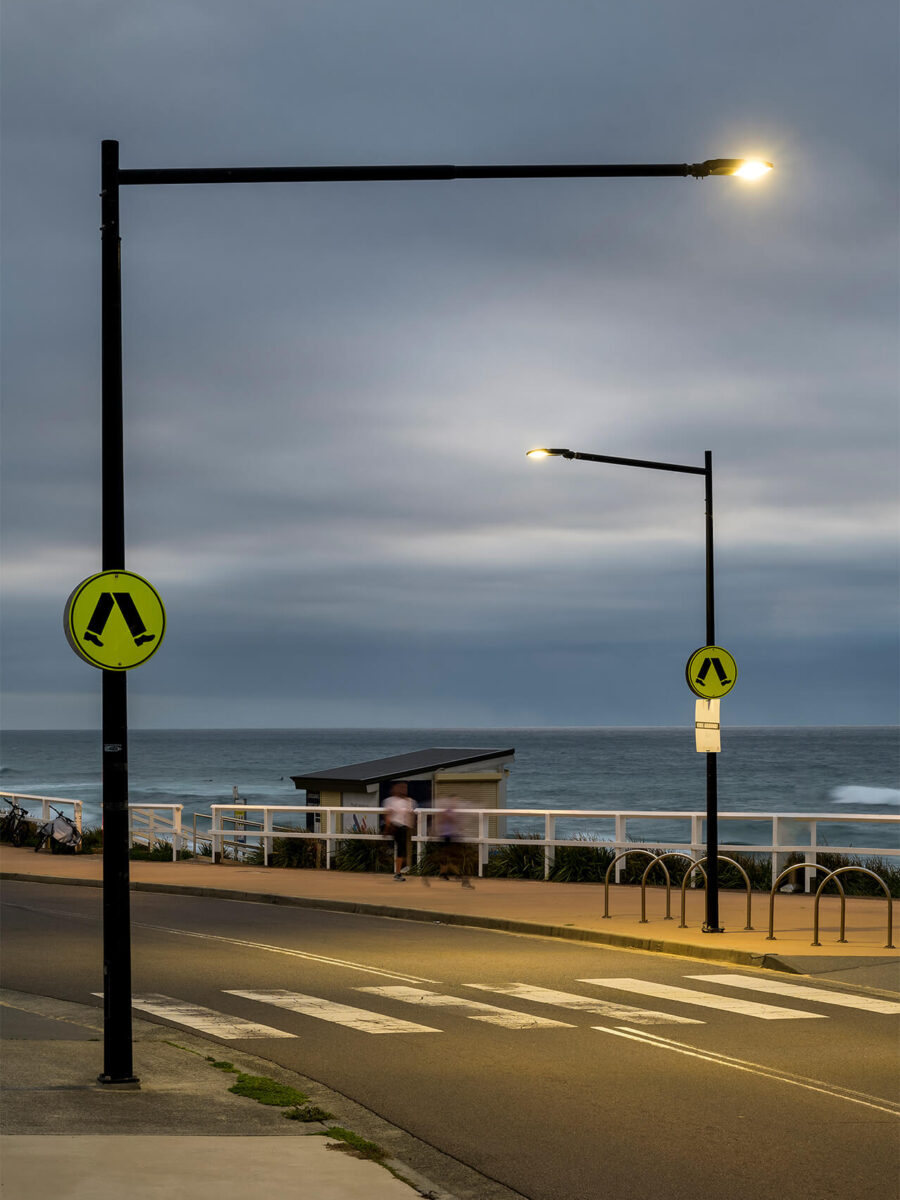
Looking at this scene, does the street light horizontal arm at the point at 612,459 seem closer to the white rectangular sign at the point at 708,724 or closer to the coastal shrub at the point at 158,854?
the white rectangular sign at the point at 708,724

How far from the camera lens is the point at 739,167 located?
10.1 meters

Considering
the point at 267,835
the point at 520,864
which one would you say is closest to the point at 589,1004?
the point at 520,864

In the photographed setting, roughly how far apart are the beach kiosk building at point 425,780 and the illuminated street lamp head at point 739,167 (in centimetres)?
2777

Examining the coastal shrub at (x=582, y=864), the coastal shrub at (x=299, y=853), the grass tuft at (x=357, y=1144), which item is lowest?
the coastal shrub at (x=299, y=853)

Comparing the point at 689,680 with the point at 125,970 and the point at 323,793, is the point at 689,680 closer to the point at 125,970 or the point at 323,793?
the point at 125,970

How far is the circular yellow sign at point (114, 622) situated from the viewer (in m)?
9.45

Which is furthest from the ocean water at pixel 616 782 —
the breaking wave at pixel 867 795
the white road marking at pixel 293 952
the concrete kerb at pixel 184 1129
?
the concrete kerb at pixel 184 1129

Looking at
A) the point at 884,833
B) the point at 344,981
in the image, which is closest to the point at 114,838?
the point at 344,981

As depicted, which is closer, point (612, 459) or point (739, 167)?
point (739, 167)

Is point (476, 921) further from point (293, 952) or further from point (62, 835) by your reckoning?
point (62, 835)

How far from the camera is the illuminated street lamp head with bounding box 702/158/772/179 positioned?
10062 mm

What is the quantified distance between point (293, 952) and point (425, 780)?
2191 cm

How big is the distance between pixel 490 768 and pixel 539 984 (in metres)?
26.4

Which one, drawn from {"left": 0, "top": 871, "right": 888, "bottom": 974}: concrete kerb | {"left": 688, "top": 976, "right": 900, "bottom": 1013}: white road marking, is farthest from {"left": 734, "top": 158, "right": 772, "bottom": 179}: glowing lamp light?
{"left": 0, "top": 871, "right": 888, "bottom": 974}: concrete kerb
